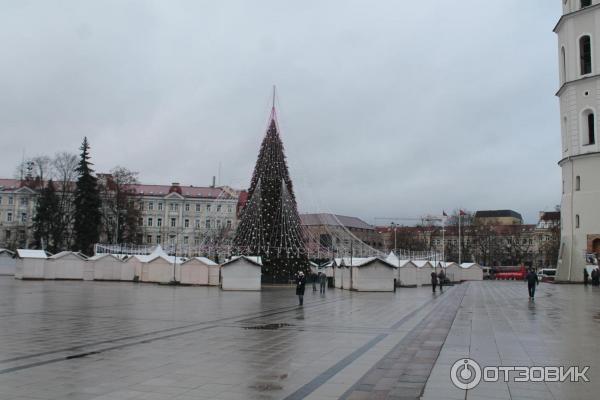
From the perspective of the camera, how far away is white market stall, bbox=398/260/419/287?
145ft

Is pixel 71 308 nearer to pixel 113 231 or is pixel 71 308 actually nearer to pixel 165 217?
pixel 113 231

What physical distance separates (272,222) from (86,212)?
30.4m

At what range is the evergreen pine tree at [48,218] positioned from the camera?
63.6m

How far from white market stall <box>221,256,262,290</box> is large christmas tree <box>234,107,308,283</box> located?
5653 mm

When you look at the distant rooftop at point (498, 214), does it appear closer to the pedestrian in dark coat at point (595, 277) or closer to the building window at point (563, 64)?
the building window at point (563, 64)

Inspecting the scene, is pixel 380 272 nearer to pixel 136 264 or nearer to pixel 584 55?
pixel 136 264

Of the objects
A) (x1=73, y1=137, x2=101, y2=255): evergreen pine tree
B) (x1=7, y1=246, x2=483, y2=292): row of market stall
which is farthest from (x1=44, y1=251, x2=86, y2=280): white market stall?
(x1=73, y1=137, x2=101, y2=255): evergreen pine tree

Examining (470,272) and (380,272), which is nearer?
(380,272)

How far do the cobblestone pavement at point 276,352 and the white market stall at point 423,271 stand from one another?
2659 centimetres

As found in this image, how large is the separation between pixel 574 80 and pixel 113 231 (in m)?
54.0

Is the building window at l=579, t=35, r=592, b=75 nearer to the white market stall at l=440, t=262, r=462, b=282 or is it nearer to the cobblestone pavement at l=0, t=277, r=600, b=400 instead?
the white market stall at l=440, t=262, r=462, b=282

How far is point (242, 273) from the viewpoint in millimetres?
35688

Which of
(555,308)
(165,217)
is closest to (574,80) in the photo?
(555,308)

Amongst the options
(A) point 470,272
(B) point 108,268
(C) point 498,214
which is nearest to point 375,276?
(B) point 108,268
